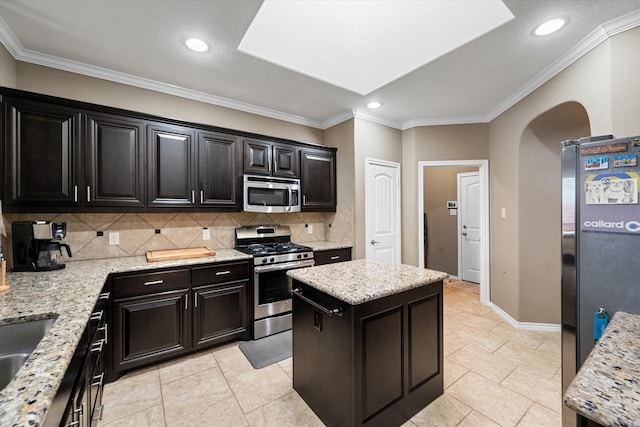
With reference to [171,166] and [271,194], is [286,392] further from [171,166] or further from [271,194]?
[171,166]

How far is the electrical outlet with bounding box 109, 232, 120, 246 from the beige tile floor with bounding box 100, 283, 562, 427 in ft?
4.02

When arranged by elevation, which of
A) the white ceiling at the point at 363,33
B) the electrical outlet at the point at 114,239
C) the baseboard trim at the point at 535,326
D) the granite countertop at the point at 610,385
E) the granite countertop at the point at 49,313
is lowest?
the baseboard trim at the point at 535,326

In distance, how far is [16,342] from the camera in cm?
121

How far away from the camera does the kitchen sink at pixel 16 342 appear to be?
1174 mm

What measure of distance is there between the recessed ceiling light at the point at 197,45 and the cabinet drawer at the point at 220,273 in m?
1.93

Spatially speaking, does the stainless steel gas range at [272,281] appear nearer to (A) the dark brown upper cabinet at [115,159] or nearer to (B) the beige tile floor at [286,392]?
(B) the beige tile floor at [286,392]

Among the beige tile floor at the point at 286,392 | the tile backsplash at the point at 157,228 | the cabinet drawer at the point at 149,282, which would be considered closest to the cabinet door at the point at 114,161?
the tile backsplash at the point at 157,228

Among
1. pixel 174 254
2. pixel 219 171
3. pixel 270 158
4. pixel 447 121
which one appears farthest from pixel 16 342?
pixel 447 121

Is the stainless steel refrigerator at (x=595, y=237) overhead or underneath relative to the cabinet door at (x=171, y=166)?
underneath

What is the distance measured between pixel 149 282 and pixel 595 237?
10.1 feet

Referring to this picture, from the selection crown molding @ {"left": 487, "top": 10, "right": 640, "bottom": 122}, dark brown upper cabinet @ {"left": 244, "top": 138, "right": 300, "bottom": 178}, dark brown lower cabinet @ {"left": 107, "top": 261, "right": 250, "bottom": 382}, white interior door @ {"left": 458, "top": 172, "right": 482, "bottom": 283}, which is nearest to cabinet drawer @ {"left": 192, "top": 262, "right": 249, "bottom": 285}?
dark brown lower cabinet @ {"left": 107, "top": 261, "right": 250, "bottom": 382}

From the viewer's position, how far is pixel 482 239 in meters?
3.76

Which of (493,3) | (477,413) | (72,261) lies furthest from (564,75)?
(72,261)

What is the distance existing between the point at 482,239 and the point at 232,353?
11.5 ft
